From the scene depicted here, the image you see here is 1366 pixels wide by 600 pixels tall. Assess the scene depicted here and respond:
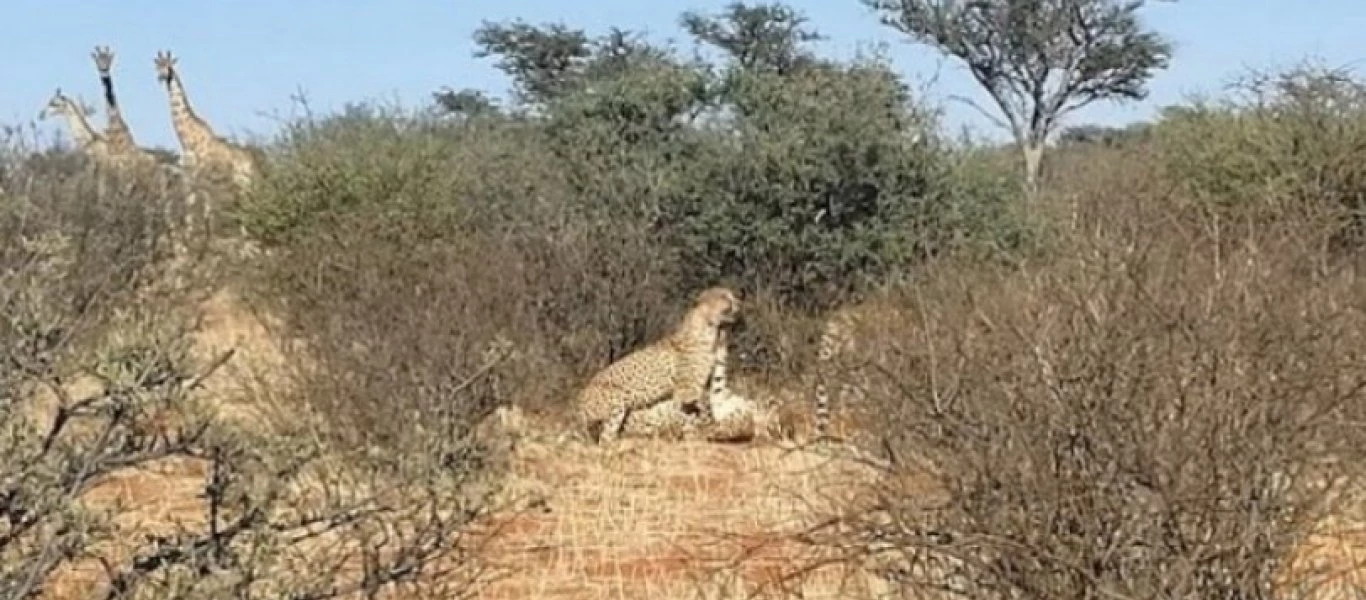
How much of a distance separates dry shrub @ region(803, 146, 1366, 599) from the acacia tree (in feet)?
79.0

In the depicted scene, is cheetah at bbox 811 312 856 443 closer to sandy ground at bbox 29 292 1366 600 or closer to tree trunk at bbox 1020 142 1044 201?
sandy ground at bbox 29 292 1366 600

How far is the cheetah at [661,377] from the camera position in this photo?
11656mm

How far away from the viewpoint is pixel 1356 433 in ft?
15.6

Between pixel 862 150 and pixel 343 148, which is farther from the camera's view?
pixel 343 148

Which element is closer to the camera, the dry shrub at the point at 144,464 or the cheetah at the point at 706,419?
the dry shrub at the point at 144,464

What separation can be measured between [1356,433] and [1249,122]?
1086 centimetres

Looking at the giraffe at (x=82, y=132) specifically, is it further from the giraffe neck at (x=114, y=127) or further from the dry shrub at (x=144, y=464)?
the dry shrub at (x=144, y=464)

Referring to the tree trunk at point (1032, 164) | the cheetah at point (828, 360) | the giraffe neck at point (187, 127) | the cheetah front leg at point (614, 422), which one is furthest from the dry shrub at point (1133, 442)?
the giraffe neck at point (187, 127)

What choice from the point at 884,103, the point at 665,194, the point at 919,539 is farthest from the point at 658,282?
the point at 919,539

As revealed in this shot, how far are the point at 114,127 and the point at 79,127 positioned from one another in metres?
0.92

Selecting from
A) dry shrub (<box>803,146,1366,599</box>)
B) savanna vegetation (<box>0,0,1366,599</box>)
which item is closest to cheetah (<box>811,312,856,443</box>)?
savanna vegetation (<box>0,0,1366,599</box>)

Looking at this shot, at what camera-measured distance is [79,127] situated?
1938 centimetres

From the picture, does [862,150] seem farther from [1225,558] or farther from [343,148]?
[1225,558]

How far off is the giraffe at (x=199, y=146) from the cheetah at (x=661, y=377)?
203 inches
